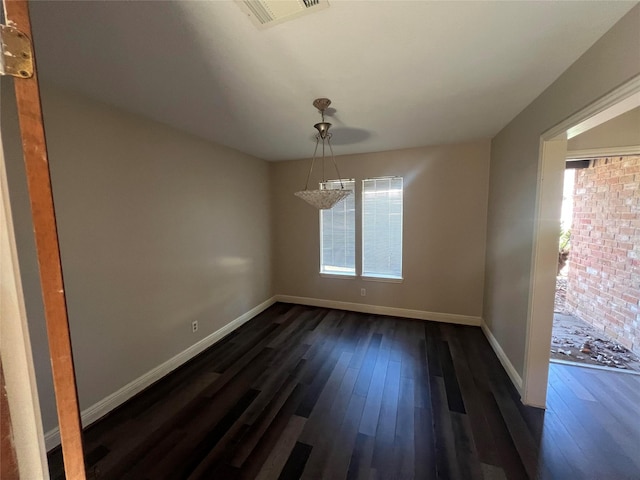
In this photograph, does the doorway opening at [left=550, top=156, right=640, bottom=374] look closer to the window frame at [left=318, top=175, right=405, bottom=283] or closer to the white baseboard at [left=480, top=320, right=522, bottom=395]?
the white baseboard at [left=480, top=320, right=522, bottom=395]

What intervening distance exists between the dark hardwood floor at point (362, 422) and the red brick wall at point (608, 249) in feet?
3.44

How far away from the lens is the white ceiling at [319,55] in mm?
1105

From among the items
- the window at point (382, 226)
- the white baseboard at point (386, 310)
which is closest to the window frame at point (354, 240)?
the window at point (382, 226)

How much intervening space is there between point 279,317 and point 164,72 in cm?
311

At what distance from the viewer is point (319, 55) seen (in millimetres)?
1396

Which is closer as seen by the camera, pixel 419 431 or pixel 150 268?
pixel 419 431

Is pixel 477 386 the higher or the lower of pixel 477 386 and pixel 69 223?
the lower

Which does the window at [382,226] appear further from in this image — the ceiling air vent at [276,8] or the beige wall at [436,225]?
the ceiling air vent at [276,8]

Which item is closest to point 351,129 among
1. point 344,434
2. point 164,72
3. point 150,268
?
point 164,72

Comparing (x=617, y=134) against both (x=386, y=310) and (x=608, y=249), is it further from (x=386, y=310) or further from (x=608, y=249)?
(x=386, y=310)

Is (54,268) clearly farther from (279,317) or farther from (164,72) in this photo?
(279,317)

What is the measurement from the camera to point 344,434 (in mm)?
1708

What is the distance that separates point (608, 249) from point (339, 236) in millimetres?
3408

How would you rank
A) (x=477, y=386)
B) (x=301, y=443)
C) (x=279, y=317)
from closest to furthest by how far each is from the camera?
1. (x=301, y=443)
2. (x=477, y=386)
3. (x=279, y=317)
